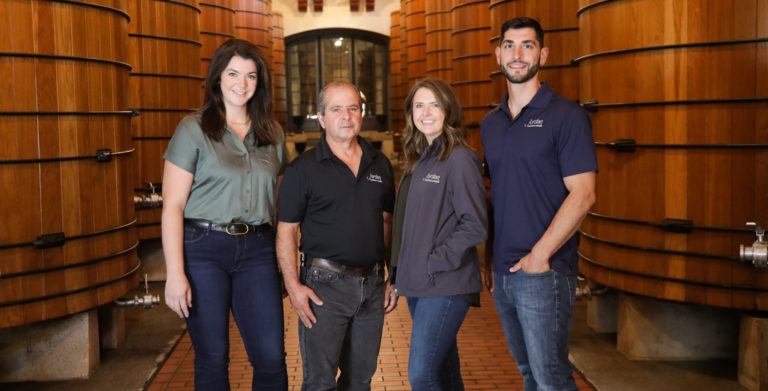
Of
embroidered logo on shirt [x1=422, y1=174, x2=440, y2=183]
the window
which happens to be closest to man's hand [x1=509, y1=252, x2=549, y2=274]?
embroidered logo on shirt [x1=422, y1=174, x2=440, y2=183]

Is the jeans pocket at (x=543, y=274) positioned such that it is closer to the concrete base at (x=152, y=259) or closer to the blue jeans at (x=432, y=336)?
the blue jeans at (x=432, y=336)

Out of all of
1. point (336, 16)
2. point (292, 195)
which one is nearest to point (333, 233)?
point (292, 195)

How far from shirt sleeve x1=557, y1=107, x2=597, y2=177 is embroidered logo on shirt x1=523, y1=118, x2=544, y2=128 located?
0.08m

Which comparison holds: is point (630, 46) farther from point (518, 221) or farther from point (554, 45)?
point (554, 45)

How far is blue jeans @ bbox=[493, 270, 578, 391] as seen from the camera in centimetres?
269

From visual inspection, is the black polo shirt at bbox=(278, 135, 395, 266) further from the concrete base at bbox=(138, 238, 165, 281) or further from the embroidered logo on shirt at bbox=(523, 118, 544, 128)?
the concrete base at bbox=(138, 238, 165, 281)

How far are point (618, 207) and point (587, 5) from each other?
4.08ft

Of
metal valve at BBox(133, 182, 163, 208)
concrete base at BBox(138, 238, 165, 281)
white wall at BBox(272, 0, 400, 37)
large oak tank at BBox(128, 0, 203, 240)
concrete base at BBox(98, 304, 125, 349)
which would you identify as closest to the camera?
concrete base at BBox(98, 304, 125, 349)

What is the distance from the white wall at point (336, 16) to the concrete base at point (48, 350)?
18418mm

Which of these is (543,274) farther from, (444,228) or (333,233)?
(333,233)

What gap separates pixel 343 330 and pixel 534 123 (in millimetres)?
1063

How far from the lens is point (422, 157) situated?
2879 millimetres

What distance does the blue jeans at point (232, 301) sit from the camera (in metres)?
2.81

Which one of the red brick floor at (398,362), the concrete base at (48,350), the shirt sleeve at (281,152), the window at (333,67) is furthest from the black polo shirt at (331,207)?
the window at (333,67)
